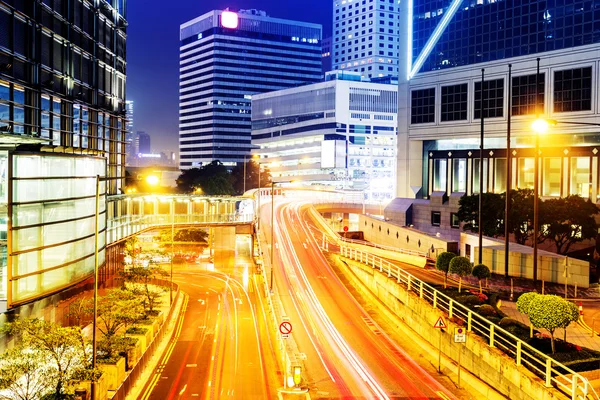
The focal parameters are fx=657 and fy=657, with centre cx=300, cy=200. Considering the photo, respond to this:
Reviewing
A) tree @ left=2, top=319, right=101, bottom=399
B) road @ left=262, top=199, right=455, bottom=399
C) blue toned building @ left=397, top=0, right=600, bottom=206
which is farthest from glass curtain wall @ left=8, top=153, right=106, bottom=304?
blue toned building @ left=397, top=0, right=600, bottom=206

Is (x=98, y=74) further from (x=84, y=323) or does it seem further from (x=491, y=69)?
(x=491, y=69)

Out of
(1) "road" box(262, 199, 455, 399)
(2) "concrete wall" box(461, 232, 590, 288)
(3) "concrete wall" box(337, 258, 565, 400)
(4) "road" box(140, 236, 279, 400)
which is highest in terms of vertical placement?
(2) "concrete wall" box(461, 232, 590, 288)

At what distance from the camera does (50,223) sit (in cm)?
3011

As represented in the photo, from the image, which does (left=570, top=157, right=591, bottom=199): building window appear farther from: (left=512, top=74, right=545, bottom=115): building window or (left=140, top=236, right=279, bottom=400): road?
(left=140, top=236, right=279, bottom=400): road

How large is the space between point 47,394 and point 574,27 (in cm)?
7977

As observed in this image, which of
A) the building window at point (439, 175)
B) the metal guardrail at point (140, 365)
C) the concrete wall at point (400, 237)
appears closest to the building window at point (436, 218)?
the concrete wall at point (400, 237)

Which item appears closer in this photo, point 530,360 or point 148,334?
point 530,360

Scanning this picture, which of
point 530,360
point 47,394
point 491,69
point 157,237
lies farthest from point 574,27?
point 47,394

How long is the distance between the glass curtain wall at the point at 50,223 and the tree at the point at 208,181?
96118mm

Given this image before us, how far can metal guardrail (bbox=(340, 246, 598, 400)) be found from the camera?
22.9 m

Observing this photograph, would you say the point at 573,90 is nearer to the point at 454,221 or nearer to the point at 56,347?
the point at 454,221

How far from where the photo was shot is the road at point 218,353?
99.1ft

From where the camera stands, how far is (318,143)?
19012cm

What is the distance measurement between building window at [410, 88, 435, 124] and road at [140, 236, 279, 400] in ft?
172
